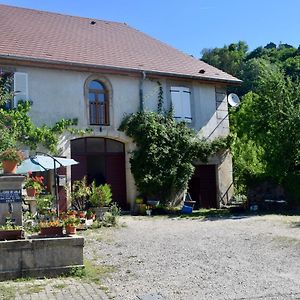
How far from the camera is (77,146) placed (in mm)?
17188

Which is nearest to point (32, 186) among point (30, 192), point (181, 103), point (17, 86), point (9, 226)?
point (30, 192)

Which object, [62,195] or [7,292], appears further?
[62,195]

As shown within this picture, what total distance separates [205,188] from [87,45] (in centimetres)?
762

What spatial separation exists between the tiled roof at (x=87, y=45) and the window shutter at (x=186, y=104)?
75cm

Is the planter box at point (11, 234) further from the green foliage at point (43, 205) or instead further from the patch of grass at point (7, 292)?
the green foliage at point (43, 205)

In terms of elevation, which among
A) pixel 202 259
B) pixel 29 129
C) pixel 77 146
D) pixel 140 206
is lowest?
pixel 202 259

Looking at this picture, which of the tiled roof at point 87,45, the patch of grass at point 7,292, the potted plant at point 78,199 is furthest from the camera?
the tiled roof at point 87,45

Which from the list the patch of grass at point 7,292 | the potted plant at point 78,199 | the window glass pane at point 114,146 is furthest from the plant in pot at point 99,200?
the patch of grass at point 7,292

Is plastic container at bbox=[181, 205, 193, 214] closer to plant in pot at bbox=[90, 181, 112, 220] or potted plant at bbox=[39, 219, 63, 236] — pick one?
plant in pot at bbox=[90, 181, 112, 220]

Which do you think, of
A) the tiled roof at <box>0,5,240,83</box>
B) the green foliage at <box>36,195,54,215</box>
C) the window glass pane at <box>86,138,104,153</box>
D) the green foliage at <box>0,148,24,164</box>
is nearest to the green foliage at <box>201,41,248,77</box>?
the tiled roof at <box>0,5,240,83</box>

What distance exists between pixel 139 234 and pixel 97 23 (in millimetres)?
13316

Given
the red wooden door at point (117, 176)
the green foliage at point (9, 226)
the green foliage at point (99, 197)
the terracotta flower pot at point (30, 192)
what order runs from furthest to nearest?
the red wooden door at point (117, 176) < the green foliage at point (99, 197) < the terracotta flower pot at point (30, 192) < the green foliage at point (9, 226)

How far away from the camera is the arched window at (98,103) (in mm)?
17359

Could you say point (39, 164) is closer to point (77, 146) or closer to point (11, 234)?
point (77, 146)
